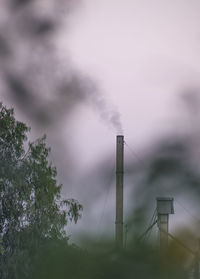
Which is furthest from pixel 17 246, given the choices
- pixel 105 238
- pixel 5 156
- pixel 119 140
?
pixel 105 238

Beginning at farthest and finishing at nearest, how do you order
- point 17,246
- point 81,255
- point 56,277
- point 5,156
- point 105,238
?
point 5,156
point 17,246
point 105,238
point 81,255
point 56,277

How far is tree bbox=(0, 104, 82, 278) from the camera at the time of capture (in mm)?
26359

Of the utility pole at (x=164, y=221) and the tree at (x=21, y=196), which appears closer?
the utility pole at (x=164, y=221)

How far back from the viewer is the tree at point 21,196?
26.4 metres

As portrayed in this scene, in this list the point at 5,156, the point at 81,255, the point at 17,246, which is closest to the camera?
the point at 81,255

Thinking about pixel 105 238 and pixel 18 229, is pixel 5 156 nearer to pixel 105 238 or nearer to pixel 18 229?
pixel 18 229

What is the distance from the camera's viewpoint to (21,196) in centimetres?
2702

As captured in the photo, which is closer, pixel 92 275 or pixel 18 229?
pixel 92 275

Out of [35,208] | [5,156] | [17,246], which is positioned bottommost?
[17,246]

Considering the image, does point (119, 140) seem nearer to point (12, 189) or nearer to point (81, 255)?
point (12, 189)

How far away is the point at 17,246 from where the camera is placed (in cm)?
2625

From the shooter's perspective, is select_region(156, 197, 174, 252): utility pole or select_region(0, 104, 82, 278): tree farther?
select_region(0, 104, 82, 278): tree

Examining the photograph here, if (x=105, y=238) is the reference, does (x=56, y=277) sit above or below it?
below

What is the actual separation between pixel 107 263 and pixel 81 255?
0.10 meters
